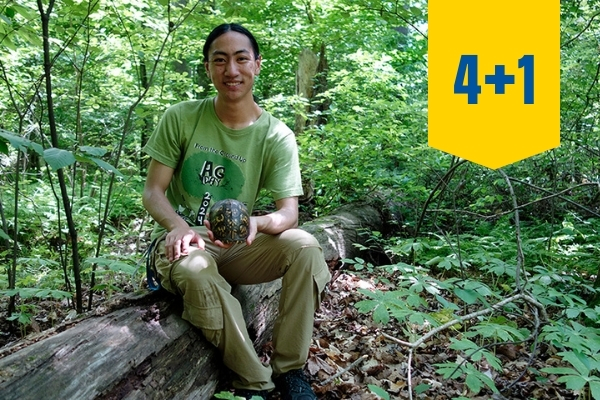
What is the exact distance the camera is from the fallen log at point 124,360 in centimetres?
158

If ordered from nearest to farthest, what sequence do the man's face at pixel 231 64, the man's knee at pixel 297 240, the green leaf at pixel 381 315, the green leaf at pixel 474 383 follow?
the green leaf at pixel 474 383 < the green leaf at pixel 381 315 < the man's knee at pixel 297 240 < the man's face at pixel 231 64

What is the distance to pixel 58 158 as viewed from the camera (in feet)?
5.31

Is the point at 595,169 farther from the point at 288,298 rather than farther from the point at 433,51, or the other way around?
the point at 288,298

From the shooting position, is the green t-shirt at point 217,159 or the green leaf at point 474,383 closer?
the green leaf at point 474,383

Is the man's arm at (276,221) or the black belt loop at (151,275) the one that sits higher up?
the man's arm at (276,221)

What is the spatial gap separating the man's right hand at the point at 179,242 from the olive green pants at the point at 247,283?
35 millimetres

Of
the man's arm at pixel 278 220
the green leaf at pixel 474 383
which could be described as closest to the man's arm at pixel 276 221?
the man's arm at pixel 278 220

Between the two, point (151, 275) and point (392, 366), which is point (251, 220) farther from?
point (392, 366)

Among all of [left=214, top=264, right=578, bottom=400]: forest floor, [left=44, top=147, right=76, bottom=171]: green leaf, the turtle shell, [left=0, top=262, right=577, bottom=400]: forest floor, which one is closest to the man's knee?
the turtle shell

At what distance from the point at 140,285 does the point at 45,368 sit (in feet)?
7.11

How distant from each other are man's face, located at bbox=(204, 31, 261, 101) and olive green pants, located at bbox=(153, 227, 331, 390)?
0.78 metres

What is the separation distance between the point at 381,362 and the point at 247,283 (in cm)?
92

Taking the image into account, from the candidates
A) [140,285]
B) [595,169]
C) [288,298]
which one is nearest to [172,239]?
[288,298]

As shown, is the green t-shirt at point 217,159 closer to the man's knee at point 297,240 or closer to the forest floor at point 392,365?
the man's knee at point 297,240
